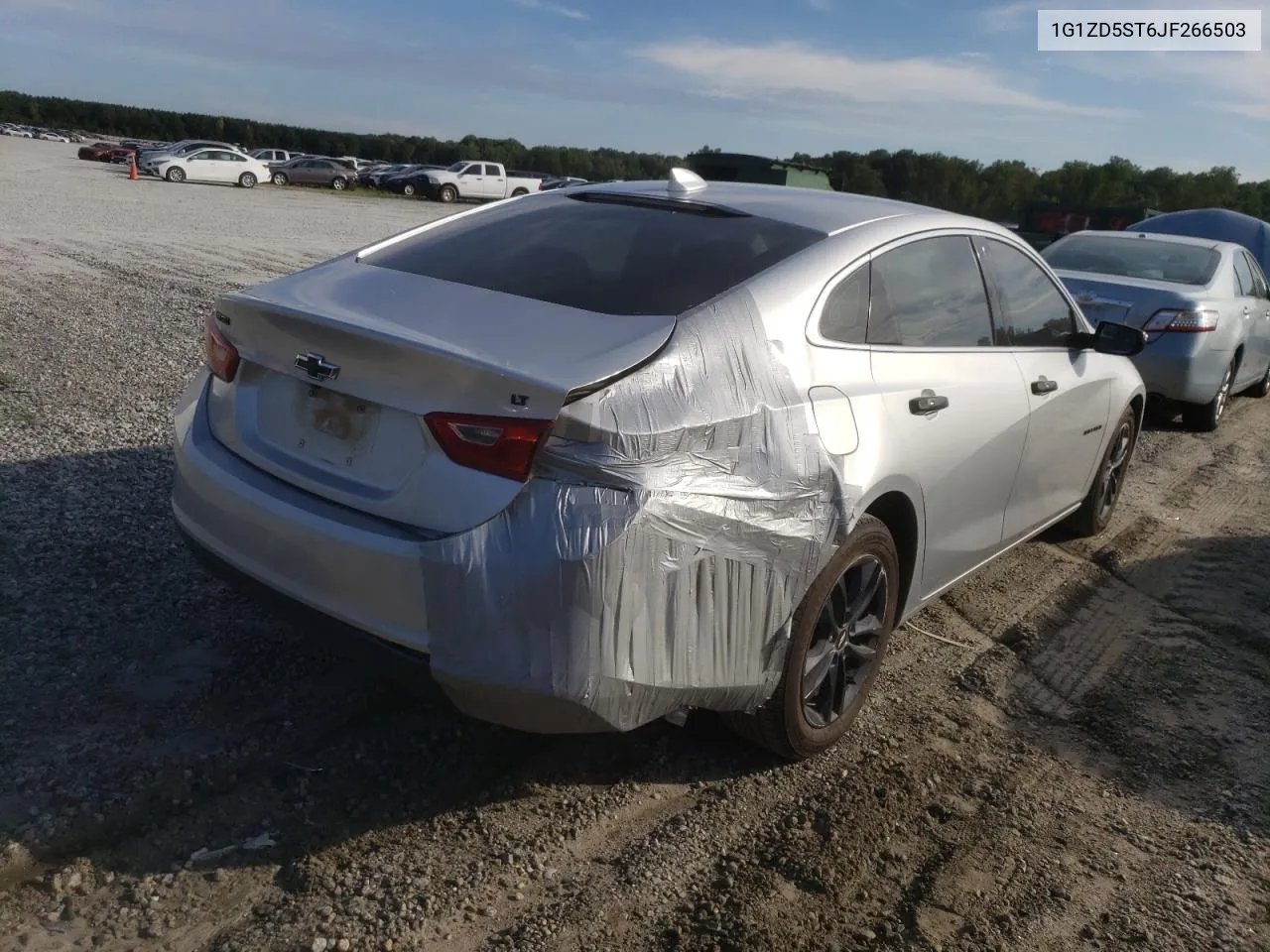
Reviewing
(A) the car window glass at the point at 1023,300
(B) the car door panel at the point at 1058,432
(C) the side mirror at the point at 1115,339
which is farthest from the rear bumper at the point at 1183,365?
(A) the car window glass at the point at 1023,300

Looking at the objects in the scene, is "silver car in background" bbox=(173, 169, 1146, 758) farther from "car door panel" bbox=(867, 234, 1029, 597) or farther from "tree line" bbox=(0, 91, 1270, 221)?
"tree line" bbox=(0, 91, 1270, 221)

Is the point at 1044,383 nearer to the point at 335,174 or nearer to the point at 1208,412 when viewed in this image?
the point at 1208,412

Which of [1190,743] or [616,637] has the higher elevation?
[616,637]

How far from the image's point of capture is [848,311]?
335 cm

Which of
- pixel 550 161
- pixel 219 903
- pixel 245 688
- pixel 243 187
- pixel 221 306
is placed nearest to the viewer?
pixel 219 903

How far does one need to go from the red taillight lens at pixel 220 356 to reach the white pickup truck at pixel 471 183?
41.1m

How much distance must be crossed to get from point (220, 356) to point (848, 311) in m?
1.89

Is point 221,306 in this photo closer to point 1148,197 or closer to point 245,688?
point 245,688

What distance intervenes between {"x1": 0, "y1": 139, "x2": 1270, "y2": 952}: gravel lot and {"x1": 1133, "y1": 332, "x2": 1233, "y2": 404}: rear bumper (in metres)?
3.77

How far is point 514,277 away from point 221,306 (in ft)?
2.84

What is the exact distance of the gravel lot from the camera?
8.55 ft

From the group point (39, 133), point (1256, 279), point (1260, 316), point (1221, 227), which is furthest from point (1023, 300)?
point (39, 133)

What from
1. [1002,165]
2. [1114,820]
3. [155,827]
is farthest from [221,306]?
[1002,165]

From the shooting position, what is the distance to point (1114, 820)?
10.6 ft
